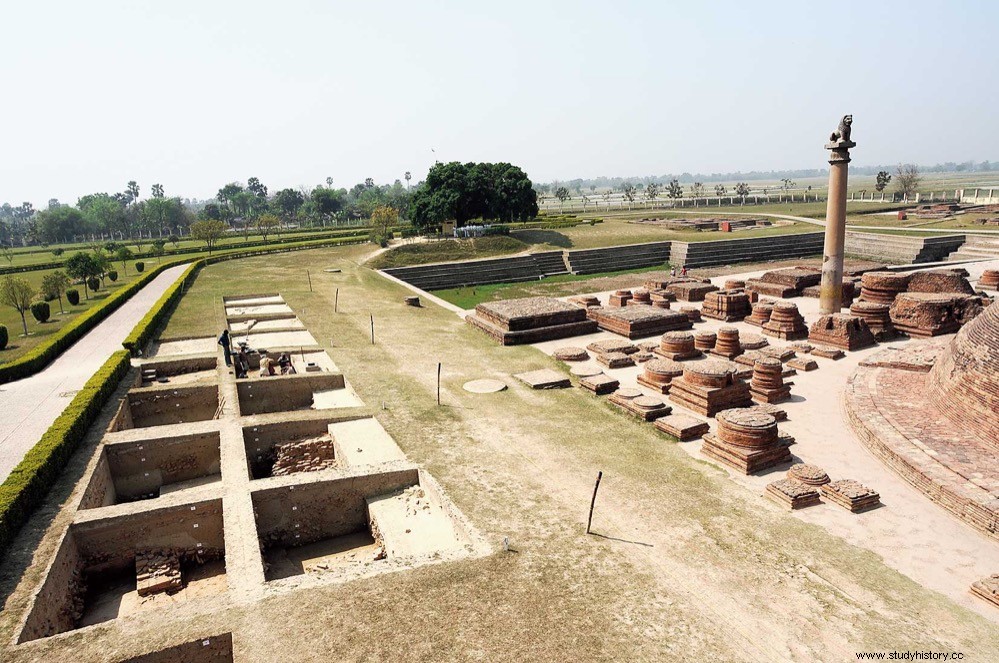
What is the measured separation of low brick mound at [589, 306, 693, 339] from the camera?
1962 centimetres

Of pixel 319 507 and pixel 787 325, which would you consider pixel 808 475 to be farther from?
pixel 787 325

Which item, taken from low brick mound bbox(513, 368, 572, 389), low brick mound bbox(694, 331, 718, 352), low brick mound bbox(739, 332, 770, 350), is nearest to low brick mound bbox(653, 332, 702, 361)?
low brick mound bbox(694, 331, 718, 352)

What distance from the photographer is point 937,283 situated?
21547mm

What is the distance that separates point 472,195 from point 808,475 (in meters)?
34.8

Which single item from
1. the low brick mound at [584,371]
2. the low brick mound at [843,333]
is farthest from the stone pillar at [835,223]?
the low brick mound at [584,371]

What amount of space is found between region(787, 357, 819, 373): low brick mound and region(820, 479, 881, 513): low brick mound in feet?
22.8

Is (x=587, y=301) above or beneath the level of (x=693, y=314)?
above

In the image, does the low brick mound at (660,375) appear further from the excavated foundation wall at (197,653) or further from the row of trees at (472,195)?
the row of trees at (472,195)

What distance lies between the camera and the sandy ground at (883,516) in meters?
7.45

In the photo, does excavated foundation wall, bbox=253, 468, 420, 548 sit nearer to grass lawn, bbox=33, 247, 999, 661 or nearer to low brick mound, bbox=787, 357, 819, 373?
grass lawn, bbox=33, 247, 999, 661

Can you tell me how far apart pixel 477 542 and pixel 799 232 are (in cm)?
4069

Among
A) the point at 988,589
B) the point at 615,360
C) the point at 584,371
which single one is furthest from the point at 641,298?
the point at 988,589

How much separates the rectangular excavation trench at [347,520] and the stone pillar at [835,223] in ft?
54.2

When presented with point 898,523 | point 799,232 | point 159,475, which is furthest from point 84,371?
point 799,232
